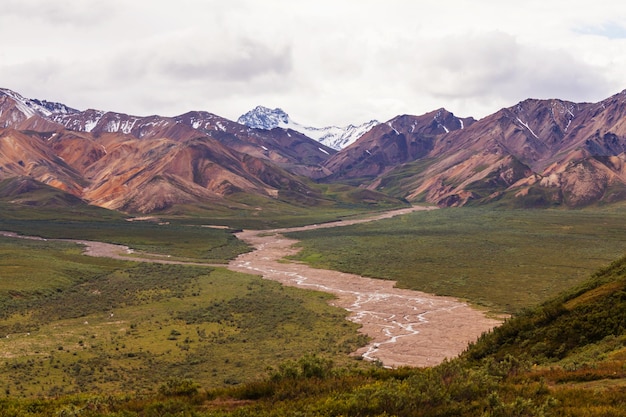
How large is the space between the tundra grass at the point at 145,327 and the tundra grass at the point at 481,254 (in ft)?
82.0

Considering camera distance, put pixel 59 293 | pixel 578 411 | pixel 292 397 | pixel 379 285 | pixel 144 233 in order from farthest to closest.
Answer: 1. pixel 144 233
2. pixel 379 285
3. pixel 59 293
4. pixel 292 397
5. pixel 578 411

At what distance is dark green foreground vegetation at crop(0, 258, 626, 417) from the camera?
744 inches

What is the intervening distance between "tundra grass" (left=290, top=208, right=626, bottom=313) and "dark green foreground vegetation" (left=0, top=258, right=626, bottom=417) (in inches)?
1789

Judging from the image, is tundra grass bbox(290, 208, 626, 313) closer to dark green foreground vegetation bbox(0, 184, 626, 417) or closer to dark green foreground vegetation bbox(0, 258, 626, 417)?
dark green foreground vegetation bbox(0, 184, 626, 417)

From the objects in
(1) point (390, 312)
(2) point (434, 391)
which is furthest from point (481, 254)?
(2) point (434, 391)

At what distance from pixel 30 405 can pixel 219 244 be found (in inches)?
5129

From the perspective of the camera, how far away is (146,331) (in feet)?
205

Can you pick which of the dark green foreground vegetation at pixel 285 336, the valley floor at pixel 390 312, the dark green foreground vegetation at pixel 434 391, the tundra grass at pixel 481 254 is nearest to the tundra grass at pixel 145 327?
the dark green foreground vegetation at pixel 285 336

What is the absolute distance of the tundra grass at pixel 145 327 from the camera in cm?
4606

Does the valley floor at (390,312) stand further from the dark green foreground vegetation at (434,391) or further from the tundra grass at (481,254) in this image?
the dark green foreground vegetation at (434,391)

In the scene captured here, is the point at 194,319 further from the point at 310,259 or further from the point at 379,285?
the point at 310,259

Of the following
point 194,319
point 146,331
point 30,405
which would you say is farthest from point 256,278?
point 30,405

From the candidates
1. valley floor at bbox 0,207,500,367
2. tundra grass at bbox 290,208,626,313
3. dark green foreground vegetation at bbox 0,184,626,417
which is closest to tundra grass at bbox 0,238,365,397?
dark green foreground vegetation at bbox 0,184,626,417

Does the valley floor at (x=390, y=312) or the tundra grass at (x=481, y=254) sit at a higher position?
the tundra grass at (x=481, y=254)
